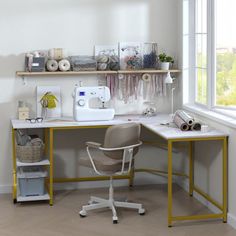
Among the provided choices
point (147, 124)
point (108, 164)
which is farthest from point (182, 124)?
point (108, 164)

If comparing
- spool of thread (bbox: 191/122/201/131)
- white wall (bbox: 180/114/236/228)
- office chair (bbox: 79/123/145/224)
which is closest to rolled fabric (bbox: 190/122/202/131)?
spool of thread (bbox: 191/122/201/131)

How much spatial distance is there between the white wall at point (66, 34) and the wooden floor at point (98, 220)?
55cm

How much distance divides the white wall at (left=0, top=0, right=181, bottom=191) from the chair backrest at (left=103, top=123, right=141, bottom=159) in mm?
1141

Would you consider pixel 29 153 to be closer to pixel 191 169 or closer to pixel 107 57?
pixel 107 57

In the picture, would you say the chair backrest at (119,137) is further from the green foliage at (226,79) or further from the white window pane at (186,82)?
the white window pane at (186,82)

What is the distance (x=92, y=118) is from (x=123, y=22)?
1.09m

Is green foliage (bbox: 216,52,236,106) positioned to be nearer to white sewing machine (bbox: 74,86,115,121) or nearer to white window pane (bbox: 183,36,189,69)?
white window pane (bbox: 183,36,189,69)

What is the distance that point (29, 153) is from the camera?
16.8ft

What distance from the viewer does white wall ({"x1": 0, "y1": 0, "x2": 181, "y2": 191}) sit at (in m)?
5.49

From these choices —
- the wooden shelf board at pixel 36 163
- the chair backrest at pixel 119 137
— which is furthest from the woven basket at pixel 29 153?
the chair backrest at pixel 119 137

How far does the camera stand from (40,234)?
14.5ft

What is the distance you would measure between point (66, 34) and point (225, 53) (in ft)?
5.40

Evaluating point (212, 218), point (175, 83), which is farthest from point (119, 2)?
point (212, 218)

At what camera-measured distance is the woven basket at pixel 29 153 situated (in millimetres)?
5105
